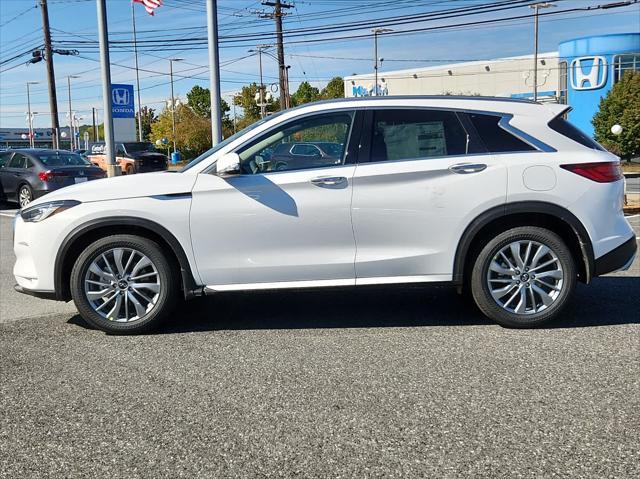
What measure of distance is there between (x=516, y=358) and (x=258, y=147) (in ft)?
8.21

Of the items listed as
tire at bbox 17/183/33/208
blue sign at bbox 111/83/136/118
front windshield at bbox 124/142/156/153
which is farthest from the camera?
front windshield at bbox 124/142/156/153

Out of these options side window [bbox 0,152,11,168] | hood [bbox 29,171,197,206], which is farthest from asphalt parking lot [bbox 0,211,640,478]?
side window [bbox 0,152,11,168]

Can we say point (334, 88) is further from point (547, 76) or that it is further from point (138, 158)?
point (138, 158)

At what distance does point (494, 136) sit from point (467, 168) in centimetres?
38

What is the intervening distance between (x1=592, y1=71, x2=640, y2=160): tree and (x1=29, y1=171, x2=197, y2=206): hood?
124 ft

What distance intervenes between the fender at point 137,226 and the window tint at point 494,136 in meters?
2.54

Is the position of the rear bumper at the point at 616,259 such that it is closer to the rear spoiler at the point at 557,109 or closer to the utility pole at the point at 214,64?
the rear spoiler at the point at 557,109

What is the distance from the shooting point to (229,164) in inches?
200

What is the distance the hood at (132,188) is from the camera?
5.24 metres

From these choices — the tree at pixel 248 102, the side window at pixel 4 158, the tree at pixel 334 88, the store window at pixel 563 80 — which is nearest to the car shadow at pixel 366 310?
the side window at pixel 4 158

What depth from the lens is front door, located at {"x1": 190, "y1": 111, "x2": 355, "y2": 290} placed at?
5.17 m

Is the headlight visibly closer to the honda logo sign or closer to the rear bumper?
the rear bumper

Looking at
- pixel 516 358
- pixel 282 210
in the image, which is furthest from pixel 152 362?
pixel 516 358

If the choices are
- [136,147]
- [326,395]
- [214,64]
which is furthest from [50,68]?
[326,395]
